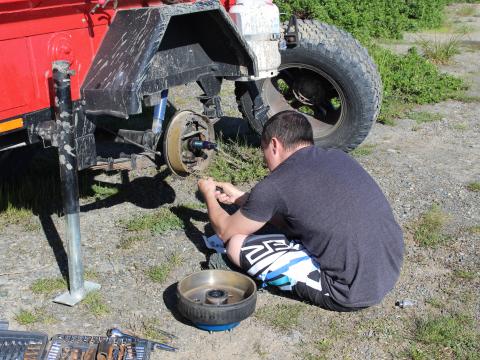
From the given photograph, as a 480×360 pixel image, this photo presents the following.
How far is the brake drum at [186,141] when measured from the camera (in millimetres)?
4211

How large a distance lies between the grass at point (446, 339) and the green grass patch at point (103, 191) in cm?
248

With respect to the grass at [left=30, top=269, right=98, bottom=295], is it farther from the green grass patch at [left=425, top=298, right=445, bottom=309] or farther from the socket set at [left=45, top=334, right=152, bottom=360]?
the green grass patch at [left=425, top=298, right=445, bottom=309]

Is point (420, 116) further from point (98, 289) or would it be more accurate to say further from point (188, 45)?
point (98, 289)

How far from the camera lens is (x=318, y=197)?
372cm

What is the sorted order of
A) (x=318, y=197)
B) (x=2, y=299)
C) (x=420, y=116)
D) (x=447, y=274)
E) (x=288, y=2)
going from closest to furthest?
(x=318, y=197) → (x=2, y=299) → (x=447, y=274) → (x=420, y=116) → (x=288, y=2)

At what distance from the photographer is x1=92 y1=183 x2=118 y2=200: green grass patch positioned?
17.5ft

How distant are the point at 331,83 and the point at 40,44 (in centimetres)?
264

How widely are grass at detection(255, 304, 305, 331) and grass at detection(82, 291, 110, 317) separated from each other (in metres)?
0.77

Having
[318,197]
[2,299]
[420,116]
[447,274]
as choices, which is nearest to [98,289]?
[2,299]

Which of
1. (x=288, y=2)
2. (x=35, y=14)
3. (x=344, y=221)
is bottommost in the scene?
(x=288, y=2)

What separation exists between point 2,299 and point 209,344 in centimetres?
118

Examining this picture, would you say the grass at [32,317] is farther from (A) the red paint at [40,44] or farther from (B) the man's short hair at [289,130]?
(B) the man's short hair at [289,130]

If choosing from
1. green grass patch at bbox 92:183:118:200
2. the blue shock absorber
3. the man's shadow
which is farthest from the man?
green grass patch at bbox 92:183:118:200

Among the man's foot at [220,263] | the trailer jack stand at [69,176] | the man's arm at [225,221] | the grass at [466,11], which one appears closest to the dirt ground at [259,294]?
the trailer jack stand at [69,176]
